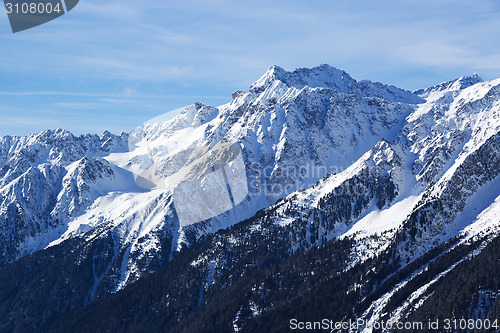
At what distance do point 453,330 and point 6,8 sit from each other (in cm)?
17550

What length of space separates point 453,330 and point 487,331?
11.0 metres

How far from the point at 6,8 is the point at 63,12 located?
311 inches

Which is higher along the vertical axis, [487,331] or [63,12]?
[63,12]

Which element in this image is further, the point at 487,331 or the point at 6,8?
the point at 487,331

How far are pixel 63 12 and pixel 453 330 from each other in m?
169

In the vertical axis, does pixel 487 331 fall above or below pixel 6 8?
below

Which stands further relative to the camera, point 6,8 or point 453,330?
point 453,330

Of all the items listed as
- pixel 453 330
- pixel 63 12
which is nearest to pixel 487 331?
pixel 453 330

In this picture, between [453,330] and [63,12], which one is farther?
[453,330]

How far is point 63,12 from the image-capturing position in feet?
283

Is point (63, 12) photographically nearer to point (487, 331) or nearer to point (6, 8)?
point (6, 8)

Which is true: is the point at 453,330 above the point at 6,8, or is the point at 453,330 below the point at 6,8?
below

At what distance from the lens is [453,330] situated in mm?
199875

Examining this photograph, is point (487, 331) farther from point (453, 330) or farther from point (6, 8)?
point (6, 8)
